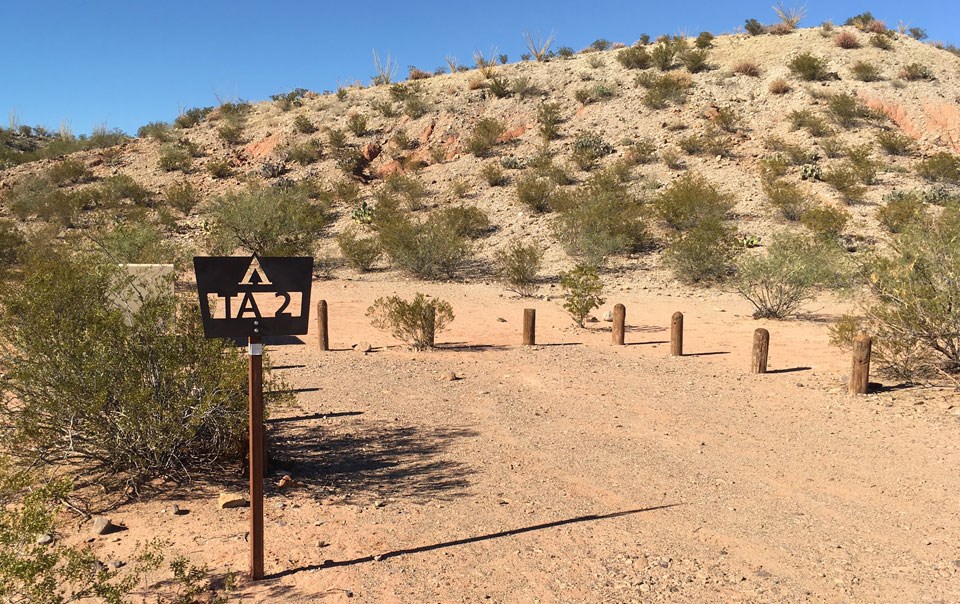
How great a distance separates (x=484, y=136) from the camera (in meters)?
35.1

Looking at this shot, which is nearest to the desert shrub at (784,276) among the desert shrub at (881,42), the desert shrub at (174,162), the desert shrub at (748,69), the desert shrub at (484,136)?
the desert shrub at (484,136)

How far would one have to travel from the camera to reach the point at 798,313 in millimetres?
15211

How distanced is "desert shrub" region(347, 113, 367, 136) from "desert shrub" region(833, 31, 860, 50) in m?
26.0

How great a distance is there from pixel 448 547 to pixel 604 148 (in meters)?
29.7

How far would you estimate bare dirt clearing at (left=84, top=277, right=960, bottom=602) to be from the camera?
4.28 m

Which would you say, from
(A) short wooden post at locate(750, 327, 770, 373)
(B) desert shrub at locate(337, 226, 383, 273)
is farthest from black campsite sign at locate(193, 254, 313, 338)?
(B) desert shrub at locate(337, 226, 383, 273)

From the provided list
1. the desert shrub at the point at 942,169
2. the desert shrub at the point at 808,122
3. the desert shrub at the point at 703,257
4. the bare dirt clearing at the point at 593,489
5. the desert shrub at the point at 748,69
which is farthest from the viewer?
the desert shrub at the point at 748,69

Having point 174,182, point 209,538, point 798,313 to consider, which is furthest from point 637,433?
point 174,182

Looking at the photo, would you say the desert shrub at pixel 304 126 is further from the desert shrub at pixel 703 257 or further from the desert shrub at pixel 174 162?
the desert shrub at pixel 703 257

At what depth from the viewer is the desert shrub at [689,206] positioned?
24.0m

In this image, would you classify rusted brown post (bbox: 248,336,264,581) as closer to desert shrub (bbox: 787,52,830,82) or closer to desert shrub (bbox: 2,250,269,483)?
desert shrub (bbox: 2,250,269,483)

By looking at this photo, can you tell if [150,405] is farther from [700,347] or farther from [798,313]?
[798,313]

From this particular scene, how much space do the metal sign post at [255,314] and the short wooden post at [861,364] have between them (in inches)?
292

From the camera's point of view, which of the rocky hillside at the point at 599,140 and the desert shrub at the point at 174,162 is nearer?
the rocky hillside at the point at 599,140
